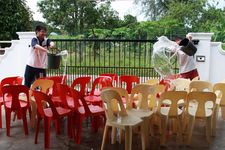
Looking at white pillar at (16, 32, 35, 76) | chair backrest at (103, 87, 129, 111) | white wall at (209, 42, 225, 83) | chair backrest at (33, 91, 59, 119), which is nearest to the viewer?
chair backrest at (33, 91, 59, 119)

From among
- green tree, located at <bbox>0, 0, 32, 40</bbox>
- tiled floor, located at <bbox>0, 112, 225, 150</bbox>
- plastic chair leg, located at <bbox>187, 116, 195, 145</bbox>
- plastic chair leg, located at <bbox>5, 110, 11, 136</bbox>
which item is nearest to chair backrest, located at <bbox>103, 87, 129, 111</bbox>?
tiled floor, located at <bbox>0, 112, 225, 150</bbox>

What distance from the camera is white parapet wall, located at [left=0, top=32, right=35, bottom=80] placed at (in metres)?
7.31

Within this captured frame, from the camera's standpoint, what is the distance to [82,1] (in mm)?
12766

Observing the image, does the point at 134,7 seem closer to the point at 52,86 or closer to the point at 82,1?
the point at 82,1

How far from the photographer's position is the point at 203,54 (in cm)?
666

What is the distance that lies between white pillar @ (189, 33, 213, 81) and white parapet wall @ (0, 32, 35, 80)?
3.94m

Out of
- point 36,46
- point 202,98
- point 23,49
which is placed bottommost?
point 202,98

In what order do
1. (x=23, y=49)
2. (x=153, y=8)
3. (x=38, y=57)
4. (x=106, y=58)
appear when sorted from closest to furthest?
(x=38, y=57) → (x=23, y=49) → (x=106, y=58) → (x=153, y=8)

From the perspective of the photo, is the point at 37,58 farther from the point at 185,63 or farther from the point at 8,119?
the point at 185,63

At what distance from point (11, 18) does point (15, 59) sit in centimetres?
240

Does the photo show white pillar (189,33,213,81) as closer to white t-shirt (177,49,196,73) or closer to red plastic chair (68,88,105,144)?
white t-shirt (177,49,196,73)

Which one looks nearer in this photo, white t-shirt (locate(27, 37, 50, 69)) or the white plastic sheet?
the white plastic sheet

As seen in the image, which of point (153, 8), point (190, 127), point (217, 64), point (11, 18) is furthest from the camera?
point (153, 8)

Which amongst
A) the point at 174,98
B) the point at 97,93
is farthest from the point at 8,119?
the point at 174,98
